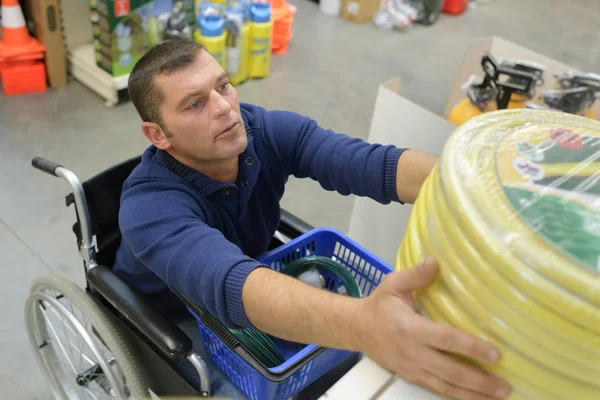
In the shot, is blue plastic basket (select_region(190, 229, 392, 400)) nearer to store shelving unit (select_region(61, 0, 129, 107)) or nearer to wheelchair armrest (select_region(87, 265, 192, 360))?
wheelchair armrest (select_region(87, 265, 192, 360))

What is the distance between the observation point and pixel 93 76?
3.14 m

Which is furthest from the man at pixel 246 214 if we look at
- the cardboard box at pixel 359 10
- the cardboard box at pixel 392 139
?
the cardboard box at pixel 359 10

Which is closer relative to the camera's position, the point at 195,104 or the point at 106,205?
the point at 195,104

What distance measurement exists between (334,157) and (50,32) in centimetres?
240

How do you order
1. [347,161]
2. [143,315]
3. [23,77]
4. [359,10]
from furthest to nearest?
1. [359,10]
2. [23,77]
3. [347,161]
4. [143,315]

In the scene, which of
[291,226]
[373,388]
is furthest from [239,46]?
[373,388]

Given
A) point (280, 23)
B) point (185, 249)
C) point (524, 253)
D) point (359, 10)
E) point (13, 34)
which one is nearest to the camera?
point (524, 253)

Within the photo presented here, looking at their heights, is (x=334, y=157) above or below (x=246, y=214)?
above

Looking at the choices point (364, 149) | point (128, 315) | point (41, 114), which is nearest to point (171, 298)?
point (128, 315)

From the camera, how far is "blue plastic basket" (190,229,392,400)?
109cm

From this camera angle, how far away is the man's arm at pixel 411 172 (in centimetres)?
114

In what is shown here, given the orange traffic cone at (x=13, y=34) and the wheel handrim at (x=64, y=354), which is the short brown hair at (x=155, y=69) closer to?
the wheel handrim at (x=64, y=354)

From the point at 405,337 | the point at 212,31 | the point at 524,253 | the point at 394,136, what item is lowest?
the point at 212,31

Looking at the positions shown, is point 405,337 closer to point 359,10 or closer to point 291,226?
point 291,226
